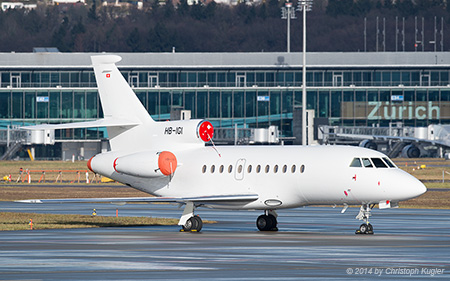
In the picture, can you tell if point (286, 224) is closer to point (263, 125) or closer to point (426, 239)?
point (426, 239)

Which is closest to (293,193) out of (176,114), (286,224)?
(286,224)

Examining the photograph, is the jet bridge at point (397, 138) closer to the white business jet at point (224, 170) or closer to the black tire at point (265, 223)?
the white business jet at point (224, 170)

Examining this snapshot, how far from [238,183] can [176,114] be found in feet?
210

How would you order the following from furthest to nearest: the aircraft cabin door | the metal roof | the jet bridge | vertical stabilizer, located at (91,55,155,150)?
the metal roof
the jet bridge
vertical stabilizer, located at (91,55,155,150)
the aircraft cabin door

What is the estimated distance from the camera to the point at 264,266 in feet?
83.3

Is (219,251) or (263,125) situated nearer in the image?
(219,251)

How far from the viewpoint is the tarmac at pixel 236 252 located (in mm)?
23828

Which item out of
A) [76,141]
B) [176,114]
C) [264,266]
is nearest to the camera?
[264,266]

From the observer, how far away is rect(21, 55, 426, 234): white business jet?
36.1 metres

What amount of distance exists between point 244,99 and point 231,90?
206 cm

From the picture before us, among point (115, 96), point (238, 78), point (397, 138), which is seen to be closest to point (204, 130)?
point (115, 96)

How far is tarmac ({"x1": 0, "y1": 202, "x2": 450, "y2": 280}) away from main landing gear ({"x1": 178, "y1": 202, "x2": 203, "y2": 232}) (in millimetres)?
364

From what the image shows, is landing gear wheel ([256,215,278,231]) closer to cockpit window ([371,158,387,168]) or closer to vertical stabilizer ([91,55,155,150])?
cockpit window ([371,158,387,168])

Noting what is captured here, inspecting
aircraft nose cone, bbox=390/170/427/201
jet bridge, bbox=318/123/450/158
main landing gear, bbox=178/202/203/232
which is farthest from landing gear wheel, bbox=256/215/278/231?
jet bridge, bbox=318/123/450/158
